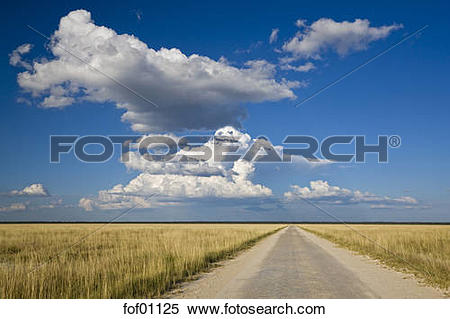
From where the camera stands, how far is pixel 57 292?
8.85 metres

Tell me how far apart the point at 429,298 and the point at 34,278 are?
31.1 feet

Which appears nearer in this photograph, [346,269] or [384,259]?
[346,269]

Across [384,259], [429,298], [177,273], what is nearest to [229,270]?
[177,273]

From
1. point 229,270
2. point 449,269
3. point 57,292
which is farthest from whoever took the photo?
point 229,270

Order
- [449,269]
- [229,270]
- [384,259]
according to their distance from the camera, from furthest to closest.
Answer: [384,259] → [229,270] → [449,269]
